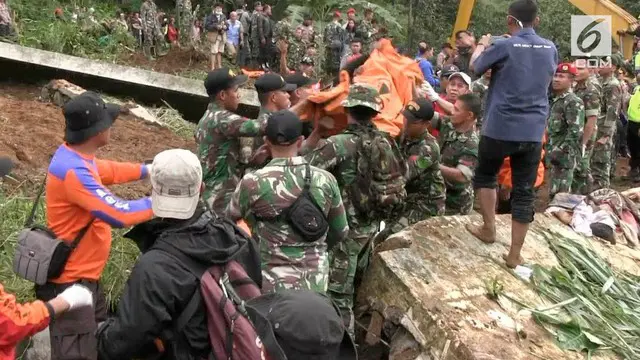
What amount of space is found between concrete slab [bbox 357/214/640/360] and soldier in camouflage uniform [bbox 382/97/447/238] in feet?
0.76

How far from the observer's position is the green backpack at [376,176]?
4695mm

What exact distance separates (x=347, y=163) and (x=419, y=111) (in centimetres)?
93

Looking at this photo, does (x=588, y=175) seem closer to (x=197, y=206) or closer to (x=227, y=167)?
(x=227, y=167)

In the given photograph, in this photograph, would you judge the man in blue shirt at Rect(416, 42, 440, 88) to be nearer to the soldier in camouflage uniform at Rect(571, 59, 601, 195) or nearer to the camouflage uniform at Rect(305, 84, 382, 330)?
the soldier in camouflage uniform at Rect(571, 59, 601, 195)

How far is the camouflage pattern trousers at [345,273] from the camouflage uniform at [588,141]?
4621mm

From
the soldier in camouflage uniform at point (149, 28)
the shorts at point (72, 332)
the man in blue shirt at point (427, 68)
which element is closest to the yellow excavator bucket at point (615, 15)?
the man in blue shirt at point (427, 68)

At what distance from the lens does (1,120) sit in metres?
9.51

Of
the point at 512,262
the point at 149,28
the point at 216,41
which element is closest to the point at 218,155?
the point at 512,262

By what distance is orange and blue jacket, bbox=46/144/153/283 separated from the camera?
3535 mm

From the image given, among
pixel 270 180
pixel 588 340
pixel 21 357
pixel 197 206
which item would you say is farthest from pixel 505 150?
pixel 21 357

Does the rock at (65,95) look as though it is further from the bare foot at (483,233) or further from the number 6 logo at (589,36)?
the bare foot at (483,233)

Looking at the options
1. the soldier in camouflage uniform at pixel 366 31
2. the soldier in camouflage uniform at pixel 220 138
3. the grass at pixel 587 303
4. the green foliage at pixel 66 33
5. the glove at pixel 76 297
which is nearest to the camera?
the glove at pixel 76 297

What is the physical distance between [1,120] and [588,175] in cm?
820

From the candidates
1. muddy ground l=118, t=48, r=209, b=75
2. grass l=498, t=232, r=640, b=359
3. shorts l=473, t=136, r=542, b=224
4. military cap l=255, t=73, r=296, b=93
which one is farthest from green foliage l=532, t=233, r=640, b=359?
muddy ground l=118, t=48, r=209, b=75
